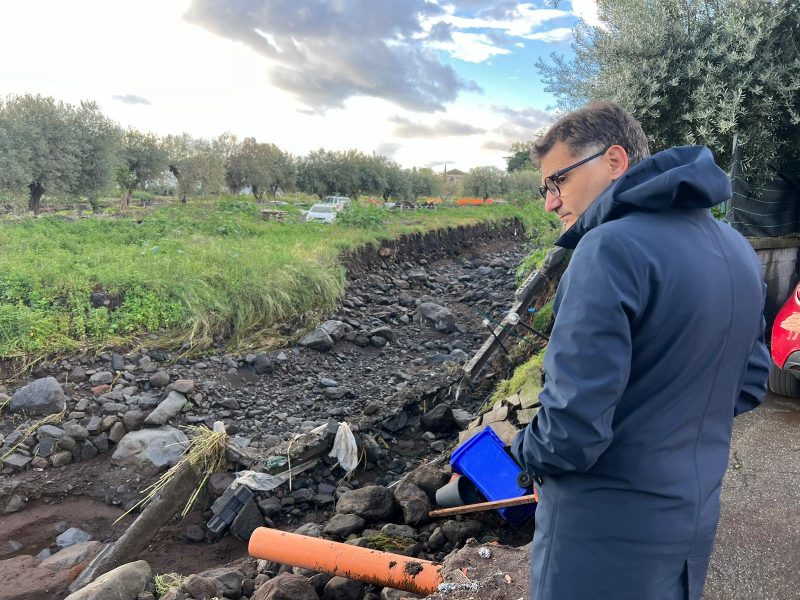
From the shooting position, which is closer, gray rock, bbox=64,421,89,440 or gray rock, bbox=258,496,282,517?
gray rock, bbox=258,496,282,517

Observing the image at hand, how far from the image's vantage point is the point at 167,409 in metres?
6.41

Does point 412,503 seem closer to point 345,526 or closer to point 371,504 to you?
point 371,504

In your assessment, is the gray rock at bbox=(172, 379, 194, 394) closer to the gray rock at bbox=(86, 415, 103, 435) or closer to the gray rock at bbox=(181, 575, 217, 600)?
the gray rock at bbox=(86, 415, 103, 435)

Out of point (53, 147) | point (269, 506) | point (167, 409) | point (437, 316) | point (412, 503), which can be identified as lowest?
point (269, 506)

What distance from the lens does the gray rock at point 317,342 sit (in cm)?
876

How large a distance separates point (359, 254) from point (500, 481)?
9688mm

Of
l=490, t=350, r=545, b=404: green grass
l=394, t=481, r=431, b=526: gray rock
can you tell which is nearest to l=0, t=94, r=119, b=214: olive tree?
l=490, t=350, r=545, b=404: green grass

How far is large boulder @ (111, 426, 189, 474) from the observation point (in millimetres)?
5758

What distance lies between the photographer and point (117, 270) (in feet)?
28.8

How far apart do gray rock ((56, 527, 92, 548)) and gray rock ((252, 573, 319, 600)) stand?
2.76 m

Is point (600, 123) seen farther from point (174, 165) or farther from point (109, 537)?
point (174, 165)

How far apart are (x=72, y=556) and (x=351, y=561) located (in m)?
2.92

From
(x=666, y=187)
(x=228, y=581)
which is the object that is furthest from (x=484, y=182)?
(x=666, y=187)

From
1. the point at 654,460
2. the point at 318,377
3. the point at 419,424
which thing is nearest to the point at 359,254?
the point at 318,377
